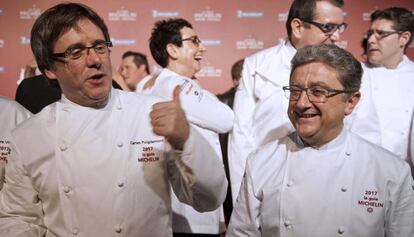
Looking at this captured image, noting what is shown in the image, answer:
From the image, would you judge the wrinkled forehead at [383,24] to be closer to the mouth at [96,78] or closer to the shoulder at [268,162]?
the shoulder at [268,162]

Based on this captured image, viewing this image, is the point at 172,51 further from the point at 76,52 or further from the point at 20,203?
the point at 20,203

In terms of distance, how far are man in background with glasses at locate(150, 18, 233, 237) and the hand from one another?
3.33 feet

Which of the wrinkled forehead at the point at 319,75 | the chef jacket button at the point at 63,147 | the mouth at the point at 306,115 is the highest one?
the wrinkled forehead at the point at 319,75

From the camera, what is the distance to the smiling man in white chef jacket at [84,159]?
163 cm

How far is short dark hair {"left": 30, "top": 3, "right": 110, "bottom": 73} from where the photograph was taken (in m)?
1.65

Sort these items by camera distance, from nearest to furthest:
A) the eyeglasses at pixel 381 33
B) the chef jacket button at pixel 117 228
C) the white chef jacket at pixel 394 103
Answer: the chef jacket button at pixel 117 228 < the white chef jacket at pixel 394 103 < the eyeglasses at pixel 381 33

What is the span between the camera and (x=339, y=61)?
1.85m

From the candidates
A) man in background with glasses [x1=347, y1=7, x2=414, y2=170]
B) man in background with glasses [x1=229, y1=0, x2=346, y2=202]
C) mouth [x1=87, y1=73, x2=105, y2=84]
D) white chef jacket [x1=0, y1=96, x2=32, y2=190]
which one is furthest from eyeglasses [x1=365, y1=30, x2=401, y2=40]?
white chef jacket [x1=0, y1=96, x2=32, y2=190]

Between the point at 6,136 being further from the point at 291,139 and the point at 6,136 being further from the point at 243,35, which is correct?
the point at 243,35

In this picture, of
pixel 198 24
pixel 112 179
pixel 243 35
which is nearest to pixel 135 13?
A: pixel 198 24

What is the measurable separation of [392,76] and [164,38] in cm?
158

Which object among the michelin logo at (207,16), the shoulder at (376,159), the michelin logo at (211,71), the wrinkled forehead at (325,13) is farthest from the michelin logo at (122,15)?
the shoulder at (376,159)

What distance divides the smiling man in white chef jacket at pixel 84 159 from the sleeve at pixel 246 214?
12.1 inches

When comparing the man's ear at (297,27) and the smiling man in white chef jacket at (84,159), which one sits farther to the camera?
the man's ear at (297,27)
